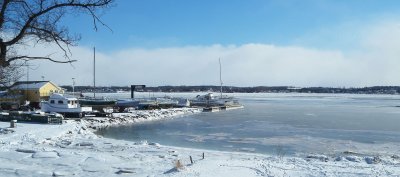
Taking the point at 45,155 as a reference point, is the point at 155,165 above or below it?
below

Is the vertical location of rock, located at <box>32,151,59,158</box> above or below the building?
below

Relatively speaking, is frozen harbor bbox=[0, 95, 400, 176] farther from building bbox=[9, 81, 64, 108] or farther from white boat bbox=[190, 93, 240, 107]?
white boat bbox=[190, 93, 240, 107]

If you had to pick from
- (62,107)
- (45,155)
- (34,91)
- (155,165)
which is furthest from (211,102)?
(155,165)

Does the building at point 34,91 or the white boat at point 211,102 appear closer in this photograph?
the building at point 34,91

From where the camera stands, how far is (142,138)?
2652 centimetres

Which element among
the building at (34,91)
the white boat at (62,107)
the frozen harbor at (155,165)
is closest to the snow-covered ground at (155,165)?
the frozen harbor at (155,165)

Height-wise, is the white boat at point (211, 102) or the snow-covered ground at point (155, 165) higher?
the white boat at point (211, 102)

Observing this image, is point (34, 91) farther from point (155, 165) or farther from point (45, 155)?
point (155, 165)

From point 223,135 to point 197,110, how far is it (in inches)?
1287

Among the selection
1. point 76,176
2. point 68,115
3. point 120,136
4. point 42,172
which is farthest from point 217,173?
point 68,115

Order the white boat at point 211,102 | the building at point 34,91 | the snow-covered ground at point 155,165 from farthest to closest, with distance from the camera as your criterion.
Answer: the white boat at point 211,102
the building at point 34,91
the snow-covered ground at point 155,165

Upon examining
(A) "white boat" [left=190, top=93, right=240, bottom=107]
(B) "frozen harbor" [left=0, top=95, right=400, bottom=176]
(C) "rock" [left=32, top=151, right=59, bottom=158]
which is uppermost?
(A) "white boat" [left=190, top=93, right=240, bottom=107]

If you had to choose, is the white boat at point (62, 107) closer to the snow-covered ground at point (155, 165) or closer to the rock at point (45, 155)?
the snow-covered ground at point (155, 165)

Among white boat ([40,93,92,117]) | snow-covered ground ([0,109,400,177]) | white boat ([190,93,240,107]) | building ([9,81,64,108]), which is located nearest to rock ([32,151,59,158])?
snow-covered ground ([0,109,400,177])
